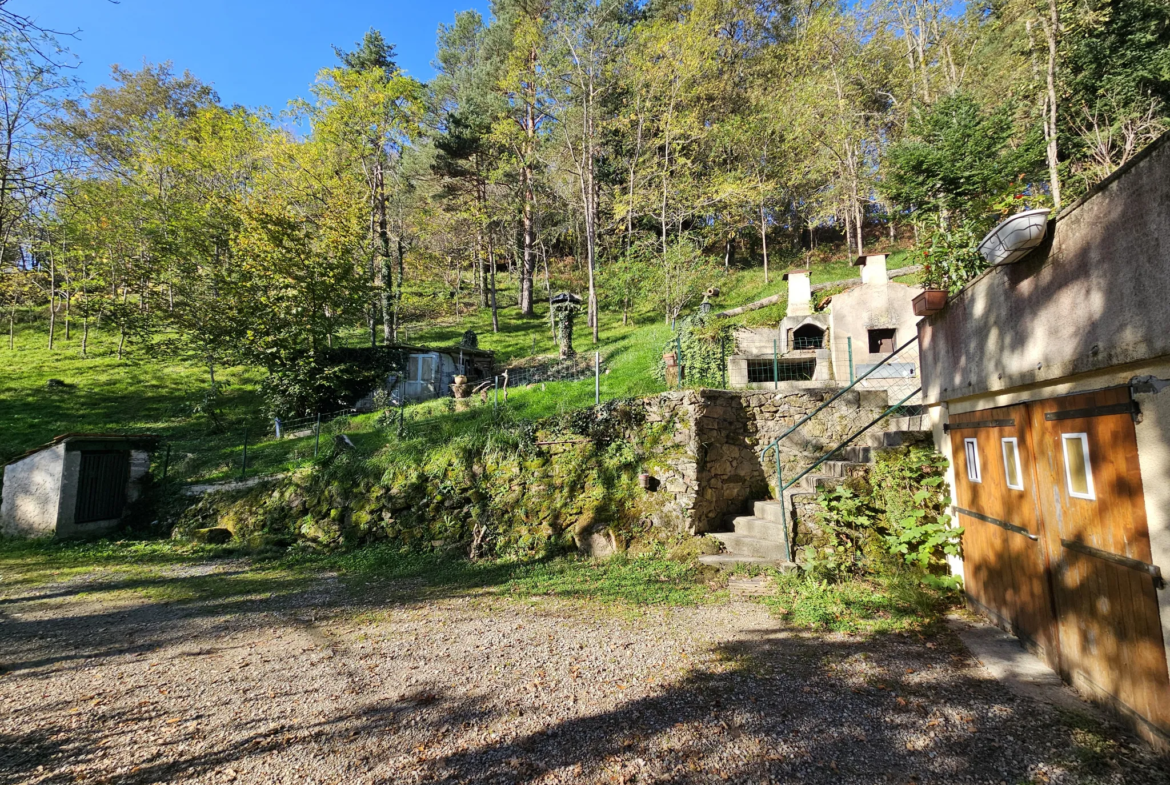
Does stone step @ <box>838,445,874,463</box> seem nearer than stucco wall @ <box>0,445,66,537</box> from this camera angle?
Yes

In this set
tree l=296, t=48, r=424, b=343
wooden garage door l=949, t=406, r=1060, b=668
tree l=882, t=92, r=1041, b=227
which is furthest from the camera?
tree l=296, t=48, r=424, b=343

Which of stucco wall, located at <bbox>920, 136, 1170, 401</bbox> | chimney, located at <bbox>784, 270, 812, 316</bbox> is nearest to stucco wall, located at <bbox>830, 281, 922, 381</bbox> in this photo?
chimney, located at <bbox>784, 270, 812, 316</bbox>

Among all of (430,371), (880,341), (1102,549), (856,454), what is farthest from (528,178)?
(1102,549)

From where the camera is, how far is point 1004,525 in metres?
3.77

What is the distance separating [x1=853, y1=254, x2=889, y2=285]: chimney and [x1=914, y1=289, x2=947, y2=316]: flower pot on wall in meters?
Result: 9.42

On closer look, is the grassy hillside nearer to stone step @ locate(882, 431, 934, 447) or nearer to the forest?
the forest

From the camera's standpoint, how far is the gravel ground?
262 centimetres

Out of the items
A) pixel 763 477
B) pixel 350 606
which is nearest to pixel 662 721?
pixel 350 606

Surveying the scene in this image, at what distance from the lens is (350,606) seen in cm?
582

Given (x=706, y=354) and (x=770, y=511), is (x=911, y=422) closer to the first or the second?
(x=770, y=511)

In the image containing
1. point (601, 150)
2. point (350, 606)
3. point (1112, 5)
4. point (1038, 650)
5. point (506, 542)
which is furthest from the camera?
point (601, 150)

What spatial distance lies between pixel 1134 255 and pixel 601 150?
24.2 metres

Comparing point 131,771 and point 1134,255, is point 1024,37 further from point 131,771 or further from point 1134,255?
point 131,771

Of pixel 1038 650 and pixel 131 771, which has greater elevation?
pixel 1038 650
